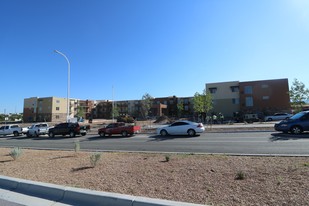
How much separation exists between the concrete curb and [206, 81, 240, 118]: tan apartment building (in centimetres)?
6436

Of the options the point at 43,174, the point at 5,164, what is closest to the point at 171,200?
the point at 43,174

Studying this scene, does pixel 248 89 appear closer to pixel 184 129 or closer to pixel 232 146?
pixel 184 129

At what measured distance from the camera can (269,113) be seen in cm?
5847

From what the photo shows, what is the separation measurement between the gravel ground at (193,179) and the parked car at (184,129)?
13.7 meters

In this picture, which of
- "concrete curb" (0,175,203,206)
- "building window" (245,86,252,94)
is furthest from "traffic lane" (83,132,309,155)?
"building window" (245,86,252,94)

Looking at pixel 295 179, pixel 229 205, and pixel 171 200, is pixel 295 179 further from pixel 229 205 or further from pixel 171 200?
pixel 171 200

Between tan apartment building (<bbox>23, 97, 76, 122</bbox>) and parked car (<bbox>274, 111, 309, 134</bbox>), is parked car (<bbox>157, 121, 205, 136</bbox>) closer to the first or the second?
parked car (<bbox>274, 111, 309, 134</bbox>)

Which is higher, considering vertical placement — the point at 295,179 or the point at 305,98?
the point at 305,98

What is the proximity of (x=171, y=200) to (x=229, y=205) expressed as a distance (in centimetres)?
112

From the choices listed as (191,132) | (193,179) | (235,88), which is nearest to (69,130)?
(191,132)

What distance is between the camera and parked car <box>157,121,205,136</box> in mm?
21984

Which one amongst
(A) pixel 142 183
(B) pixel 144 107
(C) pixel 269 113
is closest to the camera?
(A) pixel 142 183

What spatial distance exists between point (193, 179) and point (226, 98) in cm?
6414

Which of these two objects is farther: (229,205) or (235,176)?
(235,176)
